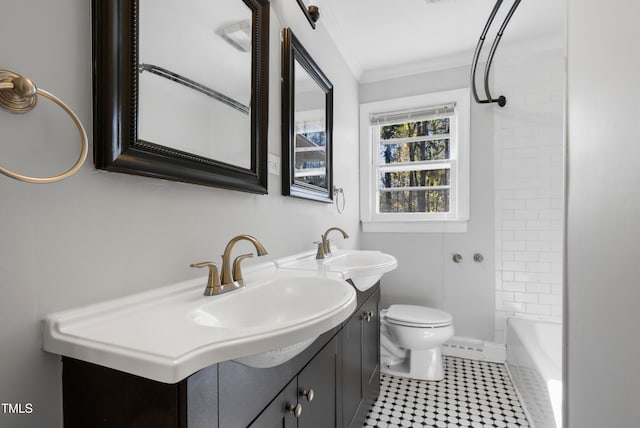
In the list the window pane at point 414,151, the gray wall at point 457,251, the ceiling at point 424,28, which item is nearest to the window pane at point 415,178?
the window pane at point 414,151

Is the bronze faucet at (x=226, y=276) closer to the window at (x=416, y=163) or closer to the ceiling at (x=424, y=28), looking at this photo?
the ceiling at (x=424, y=28)

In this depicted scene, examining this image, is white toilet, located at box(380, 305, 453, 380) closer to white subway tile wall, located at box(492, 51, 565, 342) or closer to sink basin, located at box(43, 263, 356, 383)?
white subway tile wall, located at box(492, 51, 565, 342)

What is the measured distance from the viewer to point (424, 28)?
2158 mm

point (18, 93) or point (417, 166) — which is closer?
point (18, 93)

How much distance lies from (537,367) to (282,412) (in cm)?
151

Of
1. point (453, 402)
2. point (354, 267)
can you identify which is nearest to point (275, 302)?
point (354, 267)

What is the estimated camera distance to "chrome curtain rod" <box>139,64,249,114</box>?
849mm

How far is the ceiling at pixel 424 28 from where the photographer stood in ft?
6.34

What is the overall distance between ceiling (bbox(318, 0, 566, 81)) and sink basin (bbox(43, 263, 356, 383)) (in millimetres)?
1551

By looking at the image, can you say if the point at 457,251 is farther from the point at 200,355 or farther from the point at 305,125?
the point at 200,355

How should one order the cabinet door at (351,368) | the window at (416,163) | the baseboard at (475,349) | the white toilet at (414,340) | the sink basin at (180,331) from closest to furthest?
the sink basin at (180,331) → the cabinet door at (351,368) → the white toilet at (414,340) → the baseboard at (475,349) → the window at (416,163)

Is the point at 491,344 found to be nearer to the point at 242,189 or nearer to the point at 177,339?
the point at 242,189

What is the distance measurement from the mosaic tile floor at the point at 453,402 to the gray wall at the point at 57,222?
1570mm

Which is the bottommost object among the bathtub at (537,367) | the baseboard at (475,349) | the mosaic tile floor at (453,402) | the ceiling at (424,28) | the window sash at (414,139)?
the mosaic tile floor at (453,402)
